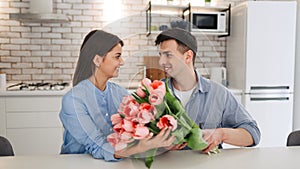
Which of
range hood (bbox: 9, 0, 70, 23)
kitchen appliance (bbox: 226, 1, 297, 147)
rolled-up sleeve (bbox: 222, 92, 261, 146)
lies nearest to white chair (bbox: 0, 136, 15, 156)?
rolled-up sleeve (bbox: 222, 92, 261, 146)

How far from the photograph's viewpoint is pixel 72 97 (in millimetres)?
1227

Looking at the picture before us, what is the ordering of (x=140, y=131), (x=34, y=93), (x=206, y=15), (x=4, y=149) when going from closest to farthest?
1. (x=140, y=131)
2. (x=4, y=149)
3. (x=34, y=93)
4. (x=206, y=15)

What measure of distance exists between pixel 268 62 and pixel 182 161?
8.48 ft

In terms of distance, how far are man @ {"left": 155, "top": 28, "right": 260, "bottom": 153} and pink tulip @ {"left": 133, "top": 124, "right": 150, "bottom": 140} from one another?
0.22 metres

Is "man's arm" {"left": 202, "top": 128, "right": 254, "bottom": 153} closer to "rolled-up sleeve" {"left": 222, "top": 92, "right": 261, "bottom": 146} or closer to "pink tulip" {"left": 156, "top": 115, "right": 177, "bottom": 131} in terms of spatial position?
"rolled-up sleeve" {"left": 222, "top": 92, "right": 261, "bottom": 146}

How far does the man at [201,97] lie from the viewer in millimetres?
→ 1167

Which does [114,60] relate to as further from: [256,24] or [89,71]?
[256,24]

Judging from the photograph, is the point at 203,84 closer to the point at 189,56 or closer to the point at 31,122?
the point at 189,56

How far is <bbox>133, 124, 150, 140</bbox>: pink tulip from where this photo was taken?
1.01 metres

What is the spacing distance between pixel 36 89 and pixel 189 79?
7.56 ft

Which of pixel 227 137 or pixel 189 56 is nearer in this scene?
pixel 189 56

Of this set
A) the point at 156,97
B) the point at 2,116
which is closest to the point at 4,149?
the point at 156,97

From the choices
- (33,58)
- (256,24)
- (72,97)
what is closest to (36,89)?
(33,58)

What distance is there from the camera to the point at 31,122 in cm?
320
